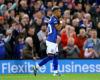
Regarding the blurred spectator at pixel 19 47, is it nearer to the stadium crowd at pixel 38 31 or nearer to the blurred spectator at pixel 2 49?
the stadium crowd at pixel 38 31

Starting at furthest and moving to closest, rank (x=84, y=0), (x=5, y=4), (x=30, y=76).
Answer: (x=84, y=0) → (x=5, y=4) → (x=30, y=76)

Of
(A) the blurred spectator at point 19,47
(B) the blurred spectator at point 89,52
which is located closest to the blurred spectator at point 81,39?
(B) the blurred spectator at point 89,52

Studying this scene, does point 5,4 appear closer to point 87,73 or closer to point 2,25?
point 2,25

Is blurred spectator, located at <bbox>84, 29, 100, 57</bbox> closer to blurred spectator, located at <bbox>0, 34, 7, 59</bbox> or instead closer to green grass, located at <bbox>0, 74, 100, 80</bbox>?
green grass, located at <bbox>0, 74, 100, 80</bbox>

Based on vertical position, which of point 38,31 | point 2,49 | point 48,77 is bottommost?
point 48,77

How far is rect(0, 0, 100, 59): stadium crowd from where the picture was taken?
18016 mm

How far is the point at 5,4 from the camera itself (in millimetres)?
20156

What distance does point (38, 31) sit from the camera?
18828mm

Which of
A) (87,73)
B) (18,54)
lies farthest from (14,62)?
(87,73)

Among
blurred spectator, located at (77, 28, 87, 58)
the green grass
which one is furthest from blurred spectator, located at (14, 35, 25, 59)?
blurred spectator, located at (77, 28, 87, 58)

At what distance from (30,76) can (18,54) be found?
4.08 feet

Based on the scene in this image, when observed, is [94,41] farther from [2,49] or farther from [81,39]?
[2,49]

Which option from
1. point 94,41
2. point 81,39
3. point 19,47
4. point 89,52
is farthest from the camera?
point 81,39

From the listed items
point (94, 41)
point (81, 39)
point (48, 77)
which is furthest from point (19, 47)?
point (94, 41)
